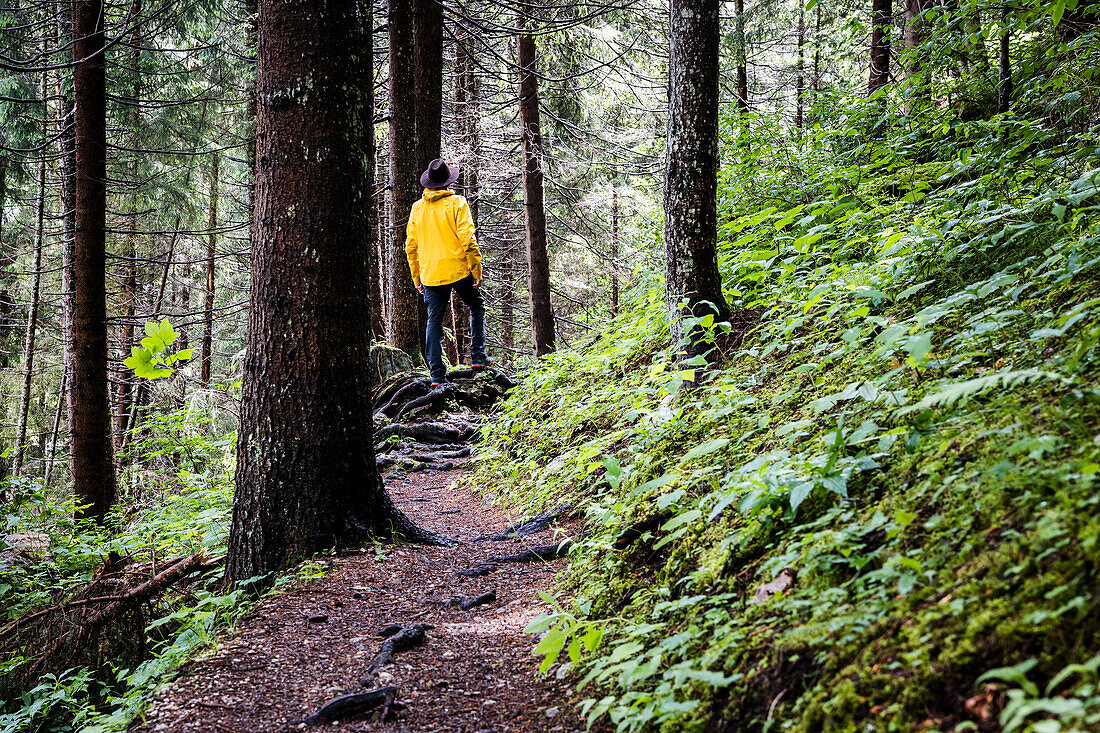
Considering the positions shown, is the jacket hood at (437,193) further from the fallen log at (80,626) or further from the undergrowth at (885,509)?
the fallen log at (80,626)

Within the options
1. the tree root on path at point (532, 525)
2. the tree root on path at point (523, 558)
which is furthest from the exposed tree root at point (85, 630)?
the tree root on path at point (532, 525)

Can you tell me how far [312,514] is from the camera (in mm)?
4355

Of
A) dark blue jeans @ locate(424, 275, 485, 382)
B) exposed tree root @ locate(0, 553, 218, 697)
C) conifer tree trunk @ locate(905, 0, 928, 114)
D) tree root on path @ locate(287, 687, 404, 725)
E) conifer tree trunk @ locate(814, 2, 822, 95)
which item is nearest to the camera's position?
tree root on path @ locate(287, 687, 404, 725)

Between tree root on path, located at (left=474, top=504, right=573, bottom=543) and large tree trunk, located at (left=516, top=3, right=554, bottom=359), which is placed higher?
large tree trunk, located at (left=516, top=3, right=554, bottom=359)

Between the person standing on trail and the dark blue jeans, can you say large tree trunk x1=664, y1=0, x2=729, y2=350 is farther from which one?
the dark blue jeans

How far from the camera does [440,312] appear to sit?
908 centimetres

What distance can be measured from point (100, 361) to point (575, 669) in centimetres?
952

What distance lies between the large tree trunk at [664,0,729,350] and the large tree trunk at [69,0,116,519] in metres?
8.80

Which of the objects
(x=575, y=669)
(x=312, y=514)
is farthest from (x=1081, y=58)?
(x=312, y=514)

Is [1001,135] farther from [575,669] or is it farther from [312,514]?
[312,514]

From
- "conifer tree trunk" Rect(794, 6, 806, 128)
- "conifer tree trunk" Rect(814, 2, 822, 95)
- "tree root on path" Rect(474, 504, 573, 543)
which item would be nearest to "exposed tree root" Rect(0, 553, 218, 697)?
"tree root on path" Rect(474, 504, 573, 543)

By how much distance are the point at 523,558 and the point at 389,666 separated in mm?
1639

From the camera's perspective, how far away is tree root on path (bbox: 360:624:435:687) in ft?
10.2

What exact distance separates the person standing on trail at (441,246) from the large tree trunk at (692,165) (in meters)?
4.19
